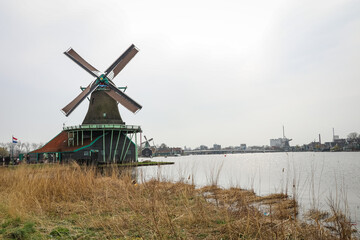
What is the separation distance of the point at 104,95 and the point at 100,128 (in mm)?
5039

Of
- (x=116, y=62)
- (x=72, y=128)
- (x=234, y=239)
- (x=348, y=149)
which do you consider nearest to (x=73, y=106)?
(x=72, y=128)

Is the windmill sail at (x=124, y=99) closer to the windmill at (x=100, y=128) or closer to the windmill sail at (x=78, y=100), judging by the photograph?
the windmill at (x=100, y=128)

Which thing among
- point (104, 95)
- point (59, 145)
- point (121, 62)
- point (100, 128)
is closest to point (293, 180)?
point (100, 128)

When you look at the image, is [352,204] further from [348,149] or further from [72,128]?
[348,149]

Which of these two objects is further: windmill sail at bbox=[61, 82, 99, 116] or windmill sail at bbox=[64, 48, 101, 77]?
windmill sail at bbox=[64, 48, 101, 77]

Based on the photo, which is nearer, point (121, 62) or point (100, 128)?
point (100, 128)

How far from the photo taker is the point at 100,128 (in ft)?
107

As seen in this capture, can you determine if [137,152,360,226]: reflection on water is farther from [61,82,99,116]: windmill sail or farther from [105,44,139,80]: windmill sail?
[105,44,139,80]: windmill sail

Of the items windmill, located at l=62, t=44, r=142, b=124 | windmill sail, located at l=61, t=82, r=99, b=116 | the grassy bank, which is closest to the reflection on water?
the grassy bank

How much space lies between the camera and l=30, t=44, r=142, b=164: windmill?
3259cm

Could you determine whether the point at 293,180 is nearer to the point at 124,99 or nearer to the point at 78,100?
the point at 124,99

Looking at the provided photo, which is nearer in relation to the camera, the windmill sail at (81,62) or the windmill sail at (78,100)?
the windmill sail at (78,100)

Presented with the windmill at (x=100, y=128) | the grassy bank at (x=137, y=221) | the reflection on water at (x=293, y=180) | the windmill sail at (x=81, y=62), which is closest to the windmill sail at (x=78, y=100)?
the windmill at (x=100, y=128)

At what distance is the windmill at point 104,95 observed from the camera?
34.0 m
